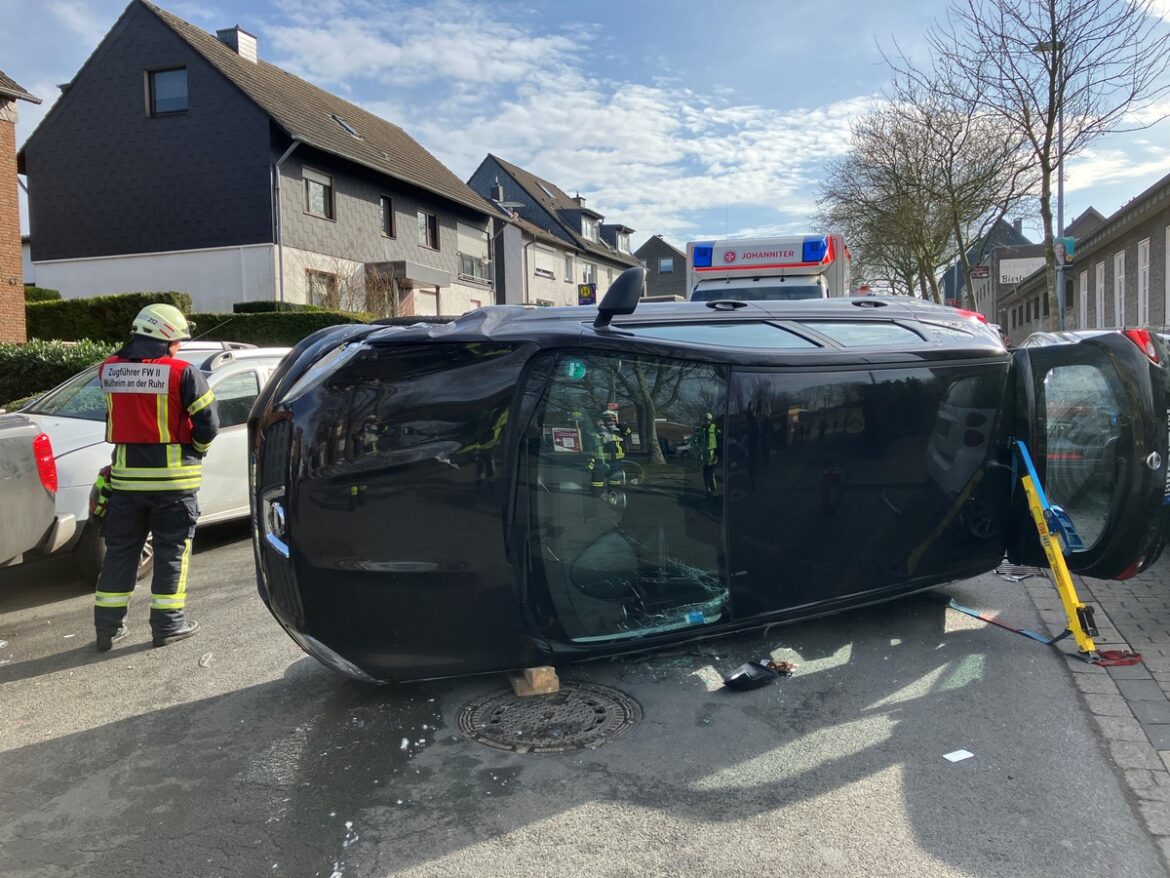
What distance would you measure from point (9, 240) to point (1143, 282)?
2661 centimetres

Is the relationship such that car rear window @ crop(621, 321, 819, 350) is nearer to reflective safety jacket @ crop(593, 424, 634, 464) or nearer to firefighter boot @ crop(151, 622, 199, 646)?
reflective safety jacket @ crop(593, 424, 634, 464)

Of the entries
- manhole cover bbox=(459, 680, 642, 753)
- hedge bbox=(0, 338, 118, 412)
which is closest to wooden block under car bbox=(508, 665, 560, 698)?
manhole cover bbox=(459, 680, 642, 753)

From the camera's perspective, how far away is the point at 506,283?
44219 millimetres

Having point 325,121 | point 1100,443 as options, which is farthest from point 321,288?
point 1100,443

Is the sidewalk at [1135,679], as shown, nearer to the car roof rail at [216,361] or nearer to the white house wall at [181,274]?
the car roof rail at [216,361]

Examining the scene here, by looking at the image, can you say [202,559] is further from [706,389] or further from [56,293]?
[56,293]

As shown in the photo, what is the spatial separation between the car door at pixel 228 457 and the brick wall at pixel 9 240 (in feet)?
48.3

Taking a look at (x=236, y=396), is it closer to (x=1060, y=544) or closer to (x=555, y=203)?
(x=1060, y=544)

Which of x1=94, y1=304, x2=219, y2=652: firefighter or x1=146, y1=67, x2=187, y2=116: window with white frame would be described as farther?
x1=146, y1=67, x2=187, y2=116: window with white frame

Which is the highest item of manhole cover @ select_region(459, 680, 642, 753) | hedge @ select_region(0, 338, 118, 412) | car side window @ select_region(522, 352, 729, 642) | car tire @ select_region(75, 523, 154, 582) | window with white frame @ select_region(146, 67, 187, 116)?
window with white frame @ select_region(146, 67, 187, 116)

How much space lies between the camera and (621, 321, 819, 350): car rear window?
3.91m

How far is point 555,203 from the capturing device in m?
53.3

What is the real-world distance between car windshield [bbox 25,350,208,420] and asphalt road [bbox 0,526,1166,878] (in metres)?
2.60

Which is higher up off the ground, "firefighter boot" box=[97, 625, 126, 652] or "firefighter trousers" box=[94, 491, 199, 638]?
"firefighter trousers" box=[94, 491, 199, 638]
